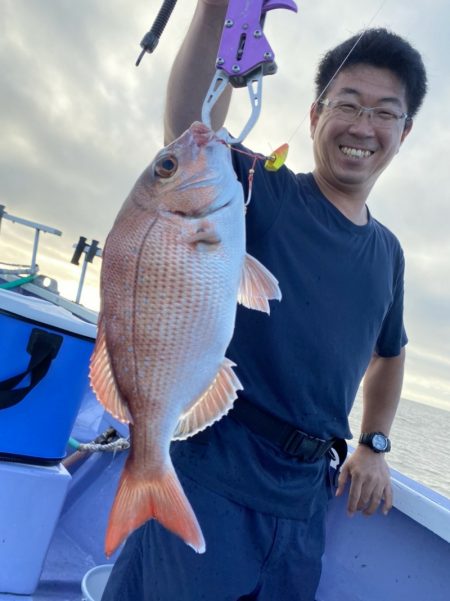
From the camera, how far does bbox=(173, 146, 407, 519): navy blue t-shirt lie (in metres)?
1.61

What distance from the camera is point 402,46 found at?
2053 mm

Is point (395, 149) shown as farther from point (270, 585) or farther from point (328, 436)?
point (270, 585)

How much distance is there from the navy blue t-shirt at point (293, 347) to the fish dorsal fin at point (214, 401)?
31 cm

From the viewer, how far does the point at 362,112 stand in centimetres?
195

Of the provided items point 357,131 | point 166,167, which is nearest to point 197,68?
point 166,167

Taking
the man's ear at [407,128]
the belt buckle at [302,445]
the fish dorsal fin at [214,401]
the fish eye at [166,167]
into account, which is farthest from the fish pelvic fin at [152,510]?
the man's ear at [407,128]

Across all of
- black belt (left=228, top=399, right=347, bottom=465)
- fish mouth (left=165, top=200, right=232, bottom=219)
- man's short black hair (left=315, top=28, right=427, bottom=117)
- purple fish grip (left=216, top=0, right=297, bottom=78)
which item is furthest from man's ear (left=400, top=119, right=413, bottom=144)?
black belt (left=228, top=399, right=347, bottom=465)

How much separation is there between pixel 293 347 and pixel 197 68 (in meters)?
0.89

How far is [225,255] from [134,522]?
65 centimetres

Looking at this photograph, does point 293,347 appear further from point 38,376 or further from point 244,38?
point 38,376

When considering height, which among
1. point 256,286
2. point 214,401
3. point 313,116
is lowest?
point 214,401

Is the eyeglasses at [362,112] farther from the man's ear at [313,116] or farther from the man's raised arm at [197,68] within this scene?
the man's raised arm at [197,68]

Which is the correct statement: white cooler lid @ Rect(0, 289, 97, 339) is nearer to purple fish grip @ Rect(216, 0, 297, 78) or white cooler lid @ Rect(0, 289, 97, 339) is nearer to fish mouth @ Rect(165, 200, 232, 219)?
fish mouth @ Rect(165, 200, 232, 219)

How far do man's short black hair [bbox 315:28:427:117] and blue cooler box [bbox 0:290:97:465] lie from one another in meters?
1.47
